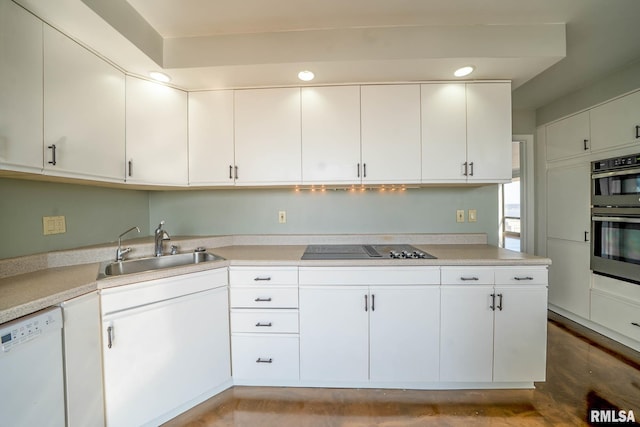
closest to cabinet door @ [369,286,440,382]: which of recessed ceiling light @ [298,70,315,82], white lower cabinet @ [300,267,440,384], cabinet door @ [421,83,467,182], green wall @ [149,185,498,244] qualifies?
white lower cabinet @ [300,267,440,384]

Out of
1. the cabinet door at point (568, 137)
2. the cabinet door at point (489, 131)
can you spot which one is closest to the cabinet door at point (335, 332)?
the cabinet door at point (489, 131)

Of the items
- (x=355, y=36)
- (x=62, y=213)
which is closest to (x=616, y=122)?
(x=355, y=36)

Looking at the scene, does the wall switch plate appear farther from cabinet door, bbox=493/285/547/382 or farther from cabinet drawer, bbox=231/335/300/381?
cabinet door, bbox=493/285/547/382

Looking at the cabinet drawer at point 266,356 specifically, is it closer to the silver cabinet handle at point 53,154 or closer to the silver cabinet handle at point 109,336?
the silver cabinet handle at point 109,336

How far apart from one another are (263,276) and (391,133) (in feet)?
4.64

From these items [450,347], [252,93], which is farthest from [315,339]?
[252,93]

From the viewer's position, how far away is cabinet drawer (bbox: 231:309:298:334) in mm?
1646

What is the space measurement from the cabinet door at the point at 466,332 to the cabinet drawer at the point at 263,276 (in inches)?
39.4

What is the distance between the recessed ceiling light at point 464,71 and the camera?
170 centimetres

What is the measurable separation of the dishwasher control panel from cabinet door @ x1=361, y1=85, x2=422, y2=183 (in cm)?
182

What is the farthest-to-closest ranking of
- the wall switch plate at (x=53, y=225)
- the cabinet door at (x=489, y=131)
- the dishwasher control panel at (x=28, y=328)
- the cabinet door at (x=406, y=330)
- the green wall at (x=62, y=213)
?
the cabinet door at (x=489, y=131), the cabinet door at (x=406, y=330), the wall switch plate at (x=53, y=225), the green wall at (x=62, y=213), the dishwasher control panel at (x=28, y=328)

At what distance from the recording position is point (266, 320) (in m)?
→ 1.65

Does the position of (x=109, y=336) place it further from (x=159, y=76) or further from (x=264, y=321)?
(x=159, y=76)

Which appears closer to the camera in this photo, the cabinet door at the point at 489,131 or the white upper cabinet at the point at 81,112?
the white upper cabinet at the point at 81,112
